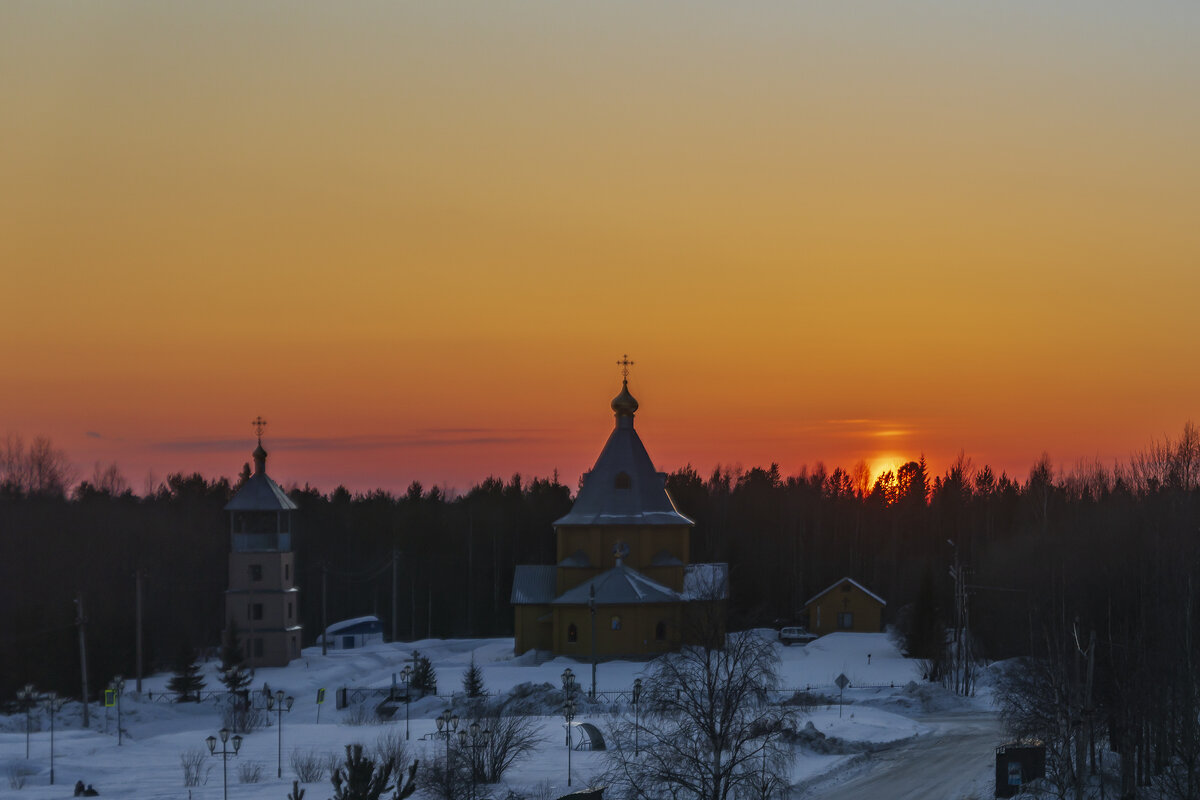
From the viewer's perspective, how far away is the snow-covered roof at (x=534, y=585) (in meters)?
55.1

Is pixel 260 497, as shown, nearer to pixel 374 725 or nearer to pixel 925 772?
pixel 374 725

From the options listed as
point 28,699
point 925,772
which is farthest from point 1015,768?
point 28,699

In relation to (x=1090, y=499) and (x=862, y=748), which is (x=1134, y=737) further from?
(x=1090, y=499)

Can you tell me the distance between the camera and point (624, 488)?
57.0 metres

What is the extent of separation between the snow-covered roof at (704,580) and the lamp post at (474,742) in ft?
71.7

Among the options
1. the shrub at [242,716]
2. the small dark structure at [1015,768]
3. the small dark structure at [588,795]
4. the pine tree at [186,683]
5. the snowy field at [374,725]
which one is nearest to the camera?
the small dark structure at [588,795]

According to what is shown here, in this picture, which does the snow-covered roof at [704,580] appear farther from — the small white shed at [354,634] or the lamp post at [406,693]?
the small white shed at [354,634]

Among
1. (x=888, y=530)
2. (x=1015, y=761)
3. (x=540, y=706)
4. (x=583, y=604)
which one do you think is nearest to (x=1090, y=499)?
(x=888, y=530)

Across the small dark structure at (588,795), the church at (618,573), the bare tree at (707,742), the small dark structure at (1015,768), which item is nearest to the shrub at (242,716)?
the church at (618,573)

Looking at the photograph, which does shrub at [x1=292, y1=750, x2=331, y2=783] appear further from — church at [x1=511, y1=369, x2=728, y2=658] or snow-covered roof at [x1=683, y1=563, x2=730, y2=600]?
snow-covered roof at [x1=683, y1=563, x2=730, y2=600]

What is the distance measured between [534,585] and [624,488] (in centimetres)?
534

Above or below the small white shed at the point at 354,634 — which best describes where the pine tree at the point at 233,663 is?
above

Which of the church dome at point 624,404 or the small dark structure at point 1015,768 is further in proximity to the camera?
the church dome at point 624,404

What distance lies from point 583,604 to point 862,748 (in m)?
18.2
